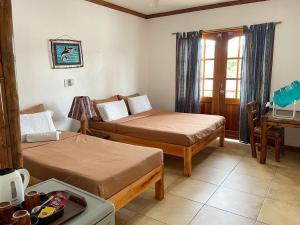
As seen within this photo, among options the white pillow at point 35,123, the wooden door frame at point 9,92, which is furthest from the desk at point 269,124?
the wooden door frame at point 9,92

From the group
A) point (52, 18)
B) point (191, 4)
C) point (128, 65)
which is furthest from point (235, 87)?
point (52, 18)

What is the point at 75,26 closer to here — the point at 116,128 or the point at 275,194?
the point at 116,128

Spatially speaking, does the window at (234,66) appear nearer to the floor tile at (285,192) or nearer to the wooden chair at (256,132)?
the wooden chair at (256,132)

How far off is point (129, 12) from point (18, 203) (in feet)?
13.9

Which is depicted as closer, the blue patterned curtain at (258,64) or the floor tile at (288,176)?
the floor tile at (288,176)

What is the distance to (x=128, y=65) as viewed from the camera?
4852 mm

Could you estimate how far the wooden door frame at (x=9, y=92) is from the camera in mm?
1280

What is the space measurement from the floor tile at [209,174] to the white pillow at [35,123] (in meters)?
1.96

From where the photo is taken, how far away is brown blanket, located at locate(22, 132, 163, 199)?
1.86 metres

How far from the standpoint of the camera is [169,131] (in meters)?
3.20

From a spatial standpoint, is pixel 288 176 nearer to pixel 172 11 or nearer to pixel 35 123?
pixel 35 123

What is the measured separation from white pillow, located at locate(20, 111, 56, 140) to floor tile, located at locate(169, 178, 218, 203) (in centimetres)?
172

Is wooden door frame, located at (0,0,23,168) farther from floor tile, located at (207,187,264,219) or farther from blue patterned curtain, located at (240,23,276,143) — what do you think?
blue patterned curtain, located at (240,23,276,143)

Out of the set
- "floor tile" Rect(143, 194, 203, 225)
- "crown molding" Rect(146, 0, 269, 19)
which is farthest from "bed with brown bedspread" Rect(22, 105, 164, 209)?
"crown molding" Rect(146, 0, 269, 19)
